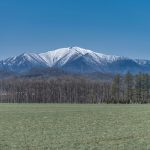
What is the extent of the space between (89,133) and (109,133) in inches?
50.7

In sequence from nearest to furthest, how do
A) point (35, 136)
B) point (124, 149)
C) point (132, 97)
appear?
1. point (124, 149)
2. point (35, 136)
3. point (132, 97)

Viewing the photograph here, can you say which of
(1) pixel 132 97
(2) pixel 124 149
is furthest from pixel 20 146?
(1) pixel 132 97

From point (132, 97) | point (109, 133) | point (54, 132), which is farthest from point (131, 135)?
point (132, 97)

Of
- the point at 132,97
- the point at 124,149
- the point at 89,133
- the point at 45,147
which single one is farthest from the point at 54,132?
the point at 132,97

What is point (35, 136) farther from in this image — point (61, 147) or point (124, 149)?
point (124, 149)

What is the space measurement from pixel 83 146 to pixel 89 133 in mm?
6070

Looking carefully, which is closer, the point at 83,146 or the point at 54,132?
the point at 83,146

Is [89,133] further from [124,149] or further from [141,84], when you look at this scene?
[141,84]

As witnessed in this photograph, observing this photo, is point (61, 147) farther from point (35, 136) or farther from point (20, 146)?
point (35, 136)

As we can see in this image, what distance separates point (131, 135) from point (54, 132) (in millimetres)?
5294

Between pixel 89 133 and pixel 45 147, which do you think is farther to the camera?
pixel 89 133

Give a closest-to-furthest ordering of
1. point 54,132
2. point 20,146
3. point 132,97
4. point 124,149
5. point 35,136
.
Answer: point 124,149 < point 20,146 < point 35,136 < point 54,132 < point 132,97

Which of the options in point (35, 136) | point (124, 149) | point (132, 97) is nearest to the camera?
point (124, 149)

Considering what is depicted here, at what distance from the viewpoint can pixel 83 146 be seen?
21.9 meters
